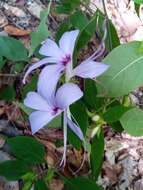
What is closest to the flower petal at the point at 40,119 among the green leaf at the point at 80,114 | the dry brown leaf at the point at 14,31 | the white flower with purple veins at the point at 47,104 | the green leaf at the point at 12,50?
the white flower with purple veins at the point at 47,104

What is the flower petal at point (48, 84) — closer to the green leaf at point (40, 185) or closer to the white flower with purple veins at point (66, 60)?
the white flower with purple veins at point (66, 60)

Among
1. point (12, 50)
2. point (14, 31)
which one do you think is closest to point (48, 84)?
point (12, 50)

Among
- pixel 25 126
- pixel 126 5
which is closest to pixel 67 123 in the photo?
pixel 25 126

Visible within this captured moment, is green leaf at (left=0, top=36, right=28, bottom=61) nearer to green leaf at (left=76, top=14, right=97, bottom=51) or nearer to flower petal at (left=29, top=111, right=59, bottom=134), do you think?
green leaf at (left=76, top=14, right=97, bottom=51)

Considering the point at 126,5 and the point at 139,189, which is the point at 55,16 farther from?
the point at 139,189

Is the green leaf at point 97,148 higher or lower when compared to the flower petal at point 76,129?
lower

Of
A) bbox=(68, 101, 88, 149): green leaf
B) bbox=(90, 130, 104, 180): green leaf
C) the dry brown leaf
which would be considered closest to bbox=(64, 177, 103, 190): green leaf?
bbox=(90, 130, 104, 180): green leaf

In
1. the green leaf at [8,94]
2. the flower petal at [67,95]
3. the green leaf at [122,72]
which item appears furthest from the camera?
the green leaf at [8,94]
